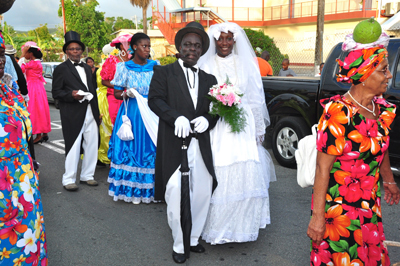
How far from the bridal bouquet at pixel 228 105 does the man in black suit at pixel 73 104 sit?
2.79 meters

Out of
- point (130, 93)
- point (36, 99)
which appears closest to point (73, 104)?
point (130, 93)

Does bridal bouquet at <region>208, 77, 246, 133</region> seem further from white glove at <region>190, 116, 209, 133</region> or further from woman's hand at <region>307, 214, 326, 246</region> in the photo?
woman's hand at <region>307, 214, 326, 246</region>

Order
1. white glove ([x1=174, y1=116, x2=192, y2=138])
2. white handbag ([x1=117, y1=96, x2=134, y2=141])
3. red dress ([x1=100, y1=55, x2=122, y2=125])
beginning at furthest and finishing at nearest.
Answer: red dress ([x1=100, y1=55, x2=122, y2=125])
white handbag ([x1=117, y1=96, x2=134, y2=141])
white glove ([x1=174, y1=116, x2=192, y2=138])

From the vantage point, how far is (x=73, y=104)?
19.2ft

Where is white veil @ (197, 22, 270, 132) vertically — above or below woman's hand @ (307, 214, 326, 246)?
above

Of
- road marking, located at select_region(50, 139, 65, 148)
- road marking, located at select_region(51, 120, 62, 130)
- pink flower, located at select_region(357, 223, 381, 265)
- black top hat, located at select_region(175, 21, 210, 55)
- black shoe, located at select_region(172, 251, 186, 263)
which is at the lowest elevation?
road marking, located at select_region(51, 120, 62, 130)

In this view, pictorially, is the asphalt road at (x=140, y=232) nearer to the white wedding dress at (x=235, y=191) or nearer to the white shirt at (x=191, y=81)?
the white wedding dress at (x=235, y=191)

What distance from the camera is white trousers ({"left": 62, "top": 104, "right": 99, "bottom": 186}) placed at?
5.85 meters

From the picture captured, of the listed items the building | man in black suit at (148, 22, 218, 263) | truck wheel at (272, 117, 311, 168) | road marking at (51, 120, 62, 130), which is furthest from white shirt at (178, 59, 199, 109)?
the building

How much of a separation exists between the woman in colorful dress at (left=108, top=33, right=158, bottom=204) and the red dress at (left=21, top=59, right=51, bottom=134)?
4.33 meters

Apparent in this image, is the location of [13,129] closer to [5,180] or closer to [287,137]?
[5,180]

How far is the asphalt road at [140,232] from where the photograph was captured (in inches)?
148

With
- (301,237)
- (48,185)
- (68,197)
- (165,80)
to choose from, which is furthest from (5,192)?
(48,185)

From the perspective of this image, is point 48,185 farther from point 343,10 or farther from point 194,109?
point 343,10
